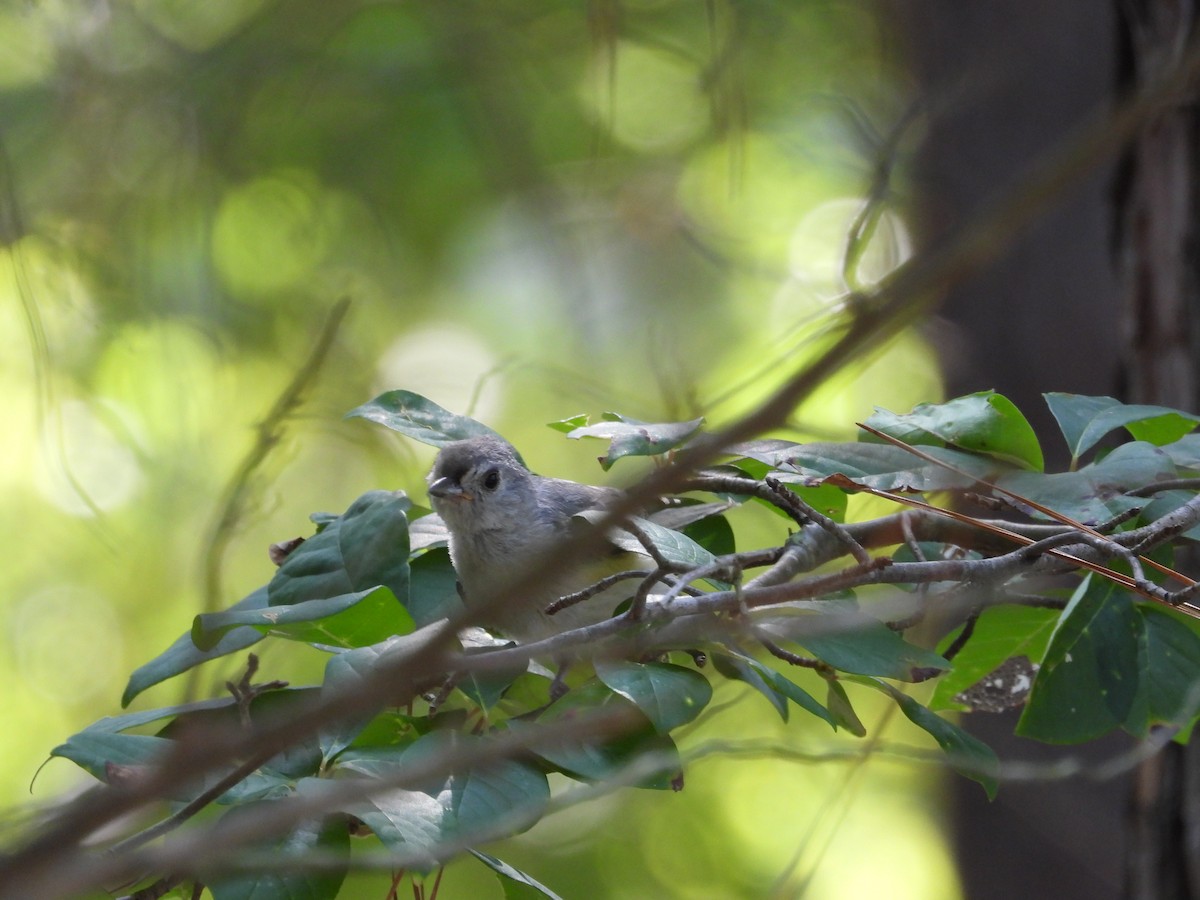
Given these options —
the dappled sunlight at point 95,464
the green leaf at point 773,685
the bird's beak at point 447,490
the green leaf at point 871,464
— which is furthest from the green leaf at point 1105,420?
the dappled sunlight at point 95,464

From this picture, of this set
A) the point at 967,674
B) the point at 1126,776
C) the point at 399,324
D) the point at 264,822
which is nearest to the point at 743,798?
the point at 1126,776

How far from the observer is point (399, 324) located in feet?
16.3

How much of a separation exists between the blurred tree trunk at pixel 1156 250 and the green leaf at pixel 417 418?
1.96 metres

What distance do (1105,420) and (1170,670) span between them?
40cm

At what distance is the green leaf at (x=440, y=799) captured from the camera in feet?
3.37

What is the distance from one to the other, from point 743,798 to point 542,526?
2.87 meters

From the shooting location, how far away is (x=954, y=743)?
1274 millimetres

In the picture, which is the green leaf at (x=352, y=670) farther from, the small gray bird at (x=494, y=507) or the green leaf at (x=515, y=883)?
the small gray bird at (x=494, y=507)

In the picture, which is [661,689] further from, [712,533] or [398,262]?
[398,262]

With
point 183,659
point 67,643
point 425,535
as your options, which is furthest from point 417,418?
point 67,643

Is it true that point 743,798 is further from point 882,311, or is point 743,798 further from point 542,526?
point 882,311

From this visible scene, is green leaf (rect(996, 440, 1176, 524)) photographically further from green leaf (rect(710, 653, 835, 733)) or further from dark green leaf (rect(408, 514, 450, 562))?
dark green leaf (rect(408, 514, 450, 562))

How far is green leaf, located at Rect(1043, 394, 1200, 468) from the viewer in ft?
5.13

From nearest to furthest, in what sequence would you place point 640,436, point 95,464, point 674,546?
point 674,546 < point 640,436 < point 95,464
